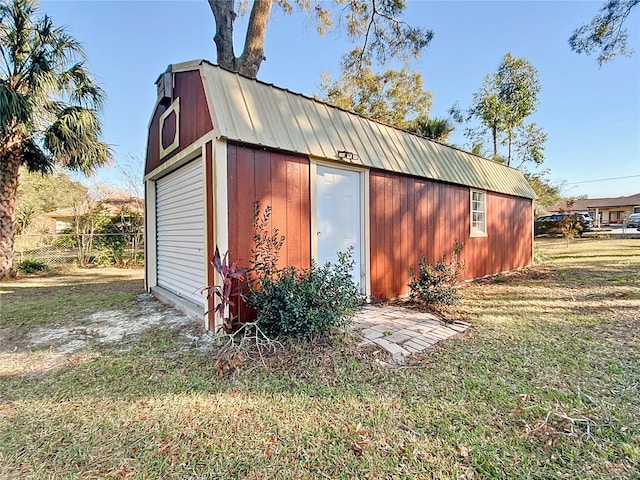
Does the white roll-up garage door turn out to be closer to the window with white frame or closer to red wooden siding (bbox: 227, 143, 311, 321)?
red wooden siding (bbox: 227, 143, 311, 321)

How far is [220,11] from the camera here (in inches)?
298

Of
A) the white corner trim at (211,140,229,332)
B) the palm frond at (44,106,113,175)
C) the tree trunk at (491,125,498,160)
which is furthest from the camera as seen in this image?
the tree trunk at (491,125,498,160)

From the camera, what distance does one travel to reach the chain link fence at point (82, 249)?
997cm

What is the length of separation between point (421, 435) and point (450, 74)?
15.7 metres

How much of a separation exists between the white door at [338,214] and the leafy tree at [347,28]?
5334 mm

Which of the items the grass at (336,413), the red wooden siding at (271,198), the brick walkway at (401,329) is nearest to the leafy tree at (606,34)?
the grass at (336,413)

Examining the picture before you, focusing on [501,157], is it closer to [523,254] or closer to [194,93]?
[523,254]

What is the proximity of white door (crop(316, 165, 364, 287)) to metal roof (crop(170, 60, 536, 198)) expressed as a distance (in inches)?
11.7

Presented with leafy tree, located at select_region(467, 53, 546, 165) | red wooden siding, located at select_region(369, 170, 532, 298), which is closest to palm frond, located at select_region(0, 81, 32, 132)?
red wooden siding, located at select_region(369, 170, 532, 298)

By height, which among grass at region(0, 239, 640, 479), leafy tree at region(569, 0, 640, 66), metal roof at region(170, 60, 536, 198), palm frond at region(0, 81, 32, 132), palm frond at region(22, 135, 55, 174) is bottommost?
grass at region(0, 239, 640, 479)

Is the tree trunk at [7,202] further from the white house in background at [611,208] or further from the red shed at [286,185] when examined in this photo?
the white house in background at [611,208]

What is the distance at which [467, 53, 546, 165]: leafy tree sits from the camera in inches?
647

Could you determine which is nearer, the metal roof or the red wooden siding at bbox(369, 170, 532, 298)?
the metal roof

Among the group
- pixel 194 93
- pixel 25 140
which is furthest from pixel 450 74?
pixel 25 140
